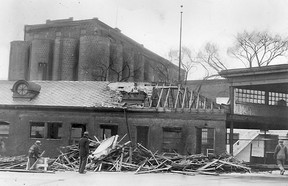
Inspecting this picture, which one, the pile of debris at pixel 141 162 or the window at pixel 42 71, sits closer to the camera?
the pile of debris at pixel 141 162

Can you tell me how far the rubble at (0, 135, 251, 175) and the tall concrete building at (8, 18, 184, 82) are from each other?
3361cm

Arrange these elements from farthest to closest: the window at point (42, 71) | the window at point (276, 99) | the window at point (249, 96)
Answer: the window at point (42, 71), the window at point (276, 99), the window at point (249, 96)

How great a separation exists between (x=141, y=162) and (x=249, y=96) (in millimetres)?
13196

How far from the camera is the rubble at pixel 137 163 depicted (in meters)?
20.9

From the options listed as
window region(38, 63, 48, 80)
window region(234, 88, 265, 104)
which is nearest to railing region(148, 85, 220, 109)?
window region(234, 88, 265, 104)

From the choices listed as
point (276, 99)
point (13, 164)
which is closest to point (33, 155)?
point (13, 164)

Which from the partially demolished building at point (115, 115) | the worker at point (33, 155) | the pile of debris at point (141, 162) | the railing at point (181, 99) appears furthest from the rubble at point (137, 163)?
the railing at point (181, 99)

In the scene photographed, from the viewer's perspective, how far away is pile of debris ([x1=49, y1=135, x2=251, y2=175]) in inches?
824

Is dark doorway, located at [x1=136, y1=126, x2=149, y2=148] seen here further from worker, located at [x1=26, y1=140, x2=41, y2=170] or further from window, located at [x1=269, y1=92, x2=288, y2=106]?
worker, located at [x1=26, y1=140, x2=41, y2=170]

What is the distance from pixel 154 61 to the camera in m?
73.1

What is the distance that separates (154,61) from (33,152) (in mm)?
53747

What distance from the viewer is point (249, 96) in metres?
31.9

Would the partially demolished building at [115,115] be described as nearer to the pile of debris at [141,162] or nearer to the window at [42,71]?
the pile of debris at [141,162]

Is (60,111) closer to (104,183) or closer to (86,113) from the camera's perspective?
(86,113)
